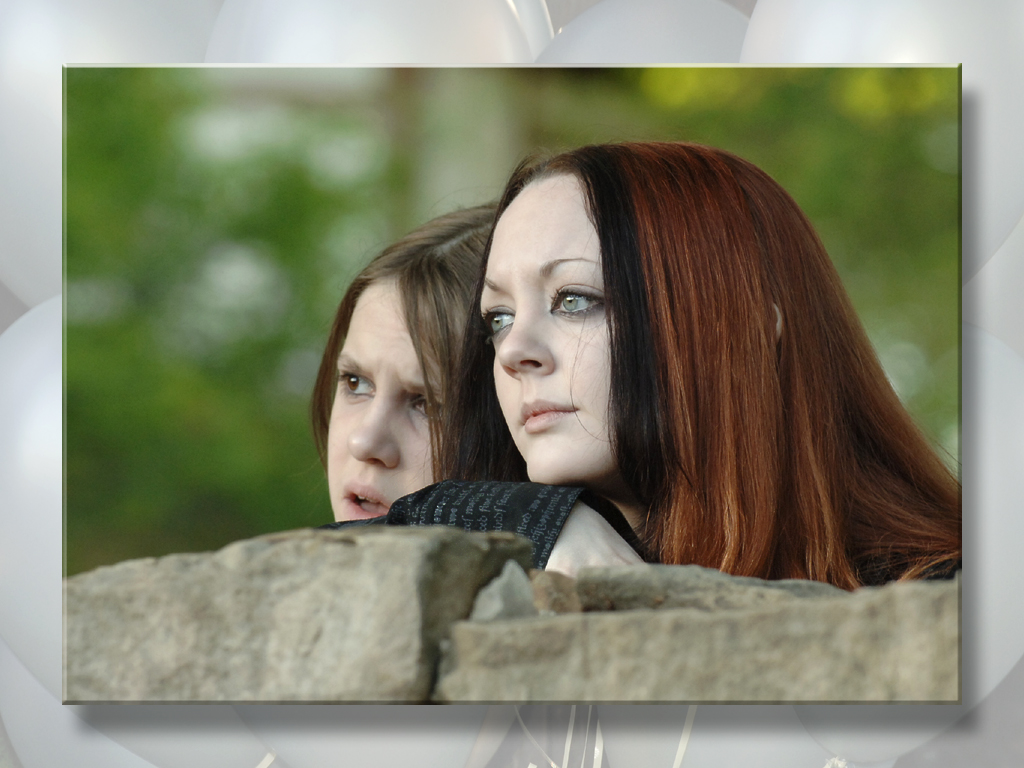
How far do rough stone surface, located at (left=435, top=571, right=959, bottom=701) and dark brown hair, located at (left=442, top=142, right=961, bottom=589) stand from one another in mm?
54

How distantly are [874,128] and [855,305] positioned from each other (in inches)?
9.3

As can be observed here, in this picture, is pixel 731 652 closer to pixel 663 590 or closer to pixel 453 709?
pixel 663 590

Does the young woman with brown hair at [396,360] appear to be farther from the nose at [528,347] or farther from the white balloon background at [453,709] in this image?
the white balloon background at [453,709]

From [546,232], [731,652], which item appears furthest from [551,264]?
[731,652]

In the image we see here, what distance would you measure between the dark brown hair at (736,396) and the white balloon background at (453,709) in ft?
0.39

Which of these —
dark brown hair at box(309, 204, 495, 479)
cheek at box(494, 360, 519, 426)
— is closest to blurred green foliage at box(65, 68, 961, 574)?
dark brown hair at box(309, 204, 495, 479)

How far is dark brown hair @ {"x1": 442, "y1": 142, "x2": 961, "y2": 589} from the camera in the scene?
4.19ft

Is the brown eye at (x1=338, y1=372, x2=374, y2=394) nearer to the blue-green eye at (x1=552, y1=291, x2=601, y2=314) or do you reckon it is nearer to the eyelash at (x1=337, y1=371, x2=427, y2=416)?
the eyelash at (x1=337, y1=371, x2=427, y2=416)

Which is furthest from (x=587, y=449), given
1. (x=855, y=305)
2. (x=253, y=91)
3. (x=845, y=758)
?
(x=253, y=91)

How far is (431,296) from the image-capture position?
1333 mm

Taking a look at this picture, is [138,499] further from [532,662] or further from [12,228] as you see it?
[532,662]

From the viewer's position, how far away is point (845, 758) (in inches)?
52.3

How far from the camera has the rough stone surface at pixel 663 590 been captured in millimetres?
1213

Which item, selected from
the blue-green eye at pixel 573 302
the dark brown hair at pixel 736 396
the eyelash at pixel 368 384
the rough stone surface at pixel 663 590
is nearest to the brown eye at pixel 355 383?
the eyelash at pixel 368 384
